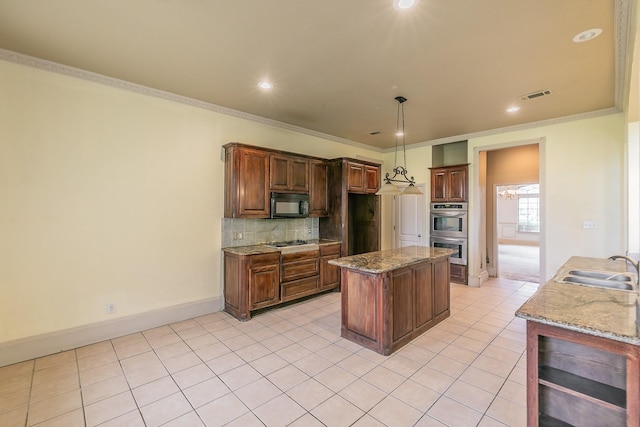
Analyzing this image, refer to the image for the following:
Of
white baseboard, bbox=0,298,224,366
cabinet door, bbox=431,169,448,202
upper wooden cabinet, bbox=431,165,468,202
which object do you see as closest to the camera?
white baseboard, bbox=0,298,224,366

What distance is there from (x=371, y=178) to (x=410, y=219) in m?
1.59

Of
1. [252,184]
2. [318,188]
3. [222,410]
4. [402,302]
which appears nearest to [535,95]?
[402,302]

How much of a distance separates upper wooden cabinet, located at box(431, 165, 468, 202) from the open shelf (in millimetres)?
4476

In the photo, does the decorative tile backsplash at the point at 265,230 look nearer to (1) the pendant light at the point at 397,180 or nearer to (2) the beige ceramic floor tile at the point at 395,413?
(1) the pendant light at the point at 397,180

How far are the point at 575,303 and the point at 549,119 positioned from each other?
14.0 ft

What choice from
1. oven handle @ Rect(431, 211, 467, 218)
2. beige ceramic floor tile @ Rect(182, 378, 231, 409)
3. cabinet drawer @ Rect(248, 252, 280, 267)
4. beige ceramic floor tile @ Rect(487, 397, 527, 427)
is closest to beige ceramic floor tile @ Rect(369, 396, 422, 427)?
beige ceramic floor tile @ Rect(487, 397, 527, 427)

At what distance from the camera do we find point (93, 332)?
3.14 m

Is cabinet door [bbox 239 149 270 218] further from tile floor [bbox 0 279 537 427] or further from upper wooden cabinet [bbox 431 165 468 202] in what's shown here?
upper wooden cabinet [bbox 431 165 468 202]

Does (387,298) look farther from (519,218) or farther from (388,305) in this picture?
(519,218)

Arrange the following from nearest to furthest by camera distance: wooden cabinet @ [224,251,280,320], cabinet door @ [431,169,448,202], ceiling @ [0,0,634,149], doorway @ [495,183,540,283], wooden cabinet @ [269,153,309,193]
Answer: ceiling @ [0,0,634,149], wooden cabinet @ [224,251,280,320], wooden cabinet @ [269,153,309,193], cabinet door @ [431,169,448,202], doorway @ [495,183,540,283]

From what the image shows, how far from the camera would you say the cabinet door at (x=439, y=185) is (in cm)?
590

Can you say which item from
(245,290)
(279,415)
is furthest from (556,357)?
(245,290)

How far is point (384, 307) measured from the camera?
2896mm

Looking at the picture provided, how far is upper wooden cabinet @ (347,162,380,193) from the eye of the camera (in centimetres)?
522
